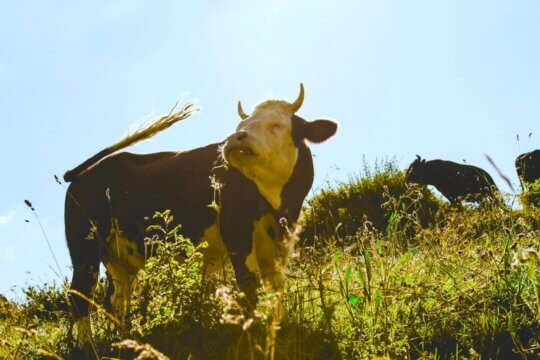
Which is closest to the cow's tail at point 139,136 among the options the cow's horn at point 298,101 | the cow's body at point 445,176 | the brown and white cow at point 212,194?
the brown and white cow at point 212,194

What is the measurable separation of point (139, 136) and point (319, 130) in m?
1.88

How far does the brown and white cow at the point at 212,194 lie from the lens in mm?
4531

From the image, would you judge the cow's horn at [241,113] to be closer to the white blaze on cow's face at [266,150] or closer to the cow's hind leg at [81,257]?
the white blaze on cow's face at [266,150]

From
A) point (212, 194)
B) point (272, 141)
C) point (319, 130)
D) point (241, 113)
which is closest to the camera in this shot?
point (272, 141)

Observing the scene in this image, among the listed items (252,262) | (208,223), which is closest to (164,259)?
(252,262)

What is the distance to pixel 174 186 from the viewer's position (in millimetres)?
5367

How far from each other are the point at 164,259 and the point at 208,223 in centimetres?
188

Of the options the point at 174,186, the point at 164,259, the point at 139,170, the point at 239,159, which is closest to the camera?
the point at 164,259

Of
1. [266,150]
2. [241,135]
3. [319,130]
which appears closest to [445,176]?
[319,130]

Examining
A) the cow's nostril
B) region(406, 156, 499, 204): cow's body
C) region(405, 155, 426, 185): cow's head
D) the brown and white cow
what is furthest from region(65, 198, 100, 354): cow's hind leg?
region(405, 155, 426, 185): cow's head

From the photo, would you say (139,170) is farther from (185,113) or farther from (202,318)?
(202,318)

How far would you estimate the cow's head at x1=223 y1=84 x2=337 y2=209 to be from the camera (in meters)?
4.39

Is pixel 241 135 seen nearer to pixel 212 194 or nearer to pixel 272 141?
pixel 272 141

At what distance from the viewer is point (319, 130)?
5246 mm
